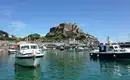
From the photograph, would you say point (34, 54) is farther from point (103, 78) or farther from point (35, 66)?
point (103, 78)

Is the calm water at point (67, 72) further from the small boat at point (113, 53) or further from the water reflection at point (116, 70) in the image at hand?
the small boat at point (113, 53)

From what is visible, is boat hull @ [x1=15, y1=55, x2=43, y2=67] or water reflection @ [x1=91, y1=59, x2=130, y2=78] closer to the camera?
water reflection @ [x1=91, y1=59, x2=130, y2=78]

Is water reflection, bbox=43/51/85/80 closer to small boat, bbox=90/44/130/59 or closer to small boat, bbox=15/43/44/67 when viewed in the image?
small boat, bbox=15/43/44/67

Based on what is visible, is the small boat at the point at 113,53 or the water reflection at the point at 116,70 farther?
the small boat at the point at 113,53

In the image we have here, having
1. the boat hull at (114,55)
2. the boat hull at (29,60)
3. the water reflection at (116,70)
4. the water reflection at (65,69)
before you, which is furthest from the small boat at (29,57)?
the boat hull at (114,55)

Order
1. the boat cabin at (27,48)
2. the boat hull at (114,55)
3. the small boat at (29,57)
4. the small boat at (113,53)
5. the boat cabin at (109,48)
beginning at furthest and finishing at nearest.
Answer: the boat cabin at (109,48)
the small boat at (113,53)
the boat hull at (114,55)
the boat cabin at (27,48)
the small boat at (29,57)

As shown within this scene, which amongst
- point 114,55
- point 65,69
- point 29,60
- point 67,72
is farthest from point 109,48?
point 29,60

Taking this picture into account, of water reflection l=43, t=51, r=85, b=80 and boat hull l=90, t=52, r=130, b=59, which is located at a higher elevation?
boat hull l=90, t=52, r=130, b=59

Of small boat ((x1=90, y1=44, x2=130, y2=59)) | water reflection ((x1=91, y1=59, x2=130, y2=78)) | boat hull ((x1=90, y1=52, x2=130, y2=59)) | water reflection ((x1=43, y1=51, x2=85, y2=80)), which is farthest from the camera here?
small boat ((x1=90, y1=44, x2=130, y2=59))

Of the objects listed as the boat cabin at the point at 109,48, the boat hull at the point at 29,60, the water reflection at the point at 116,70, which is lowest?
the water reflection at the point at 116,70

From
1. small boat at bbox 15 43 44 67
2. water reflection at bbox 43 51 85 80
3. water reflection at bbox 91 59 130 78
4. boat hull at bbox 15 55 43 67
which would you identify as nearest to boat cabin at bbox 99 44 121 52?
water reflection at bbox 91 59 130 78

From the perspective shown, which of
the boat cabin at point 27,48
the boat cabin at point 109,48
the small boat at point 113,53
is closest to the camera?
the boat cabin at point 27,48

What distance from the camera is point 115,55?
222 ft

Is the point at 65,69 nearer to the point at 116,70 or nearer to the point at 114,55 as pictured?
the point at 116,70
